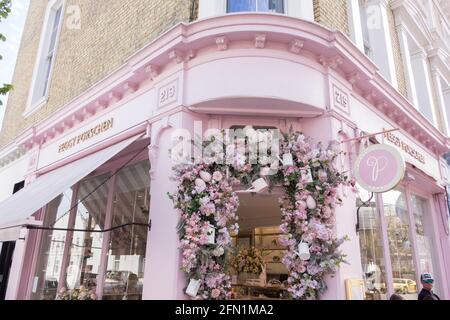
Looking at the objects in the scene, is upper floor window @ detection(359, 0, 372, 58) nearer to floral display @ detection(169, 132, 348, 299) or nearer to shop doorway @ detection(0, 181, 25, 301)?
floral display @ detection(169, 132, 348, 299)

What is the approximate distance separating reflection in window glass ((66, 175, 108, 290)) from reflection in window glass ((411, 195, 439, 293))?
6970 mm

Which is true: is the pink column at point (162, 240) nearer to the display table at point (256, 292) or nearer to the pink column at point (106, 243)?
the pink column at point (106, 243)

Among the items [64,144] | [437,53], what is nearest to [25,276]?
[64,144]

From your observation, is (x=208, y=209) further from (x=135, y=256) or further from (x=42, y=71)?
(x=42, y=71)

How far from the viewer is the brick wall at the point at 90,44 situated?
6.60 m

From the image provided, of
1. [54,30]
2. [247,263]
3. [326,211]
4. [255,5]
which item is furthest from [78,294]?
[54,30]

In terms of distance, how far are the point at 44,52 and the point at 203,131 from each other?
845 centimetres

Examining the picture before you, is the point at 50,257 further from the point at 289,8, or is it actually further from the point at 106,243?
the point at 289,8

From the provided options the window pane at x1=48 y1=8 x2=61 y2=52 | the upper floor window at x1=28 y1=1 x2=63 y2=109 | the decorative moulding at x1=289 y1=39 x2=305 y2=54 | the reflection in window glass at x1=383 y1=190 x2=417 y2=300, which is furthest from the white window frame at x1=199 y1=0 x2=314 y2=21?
the window pane at x1=48 y1=8 x2=61 y2=52

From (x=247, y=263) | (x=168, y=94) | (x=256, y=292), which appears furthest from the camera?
(x=256, y=292)

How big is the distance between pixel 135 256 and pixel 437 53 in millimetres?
10756

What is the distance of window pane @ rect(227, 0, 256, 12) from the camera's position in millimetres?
5977

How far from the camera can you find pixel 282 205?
4887 mm

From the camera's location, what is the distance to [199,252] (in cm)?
440
